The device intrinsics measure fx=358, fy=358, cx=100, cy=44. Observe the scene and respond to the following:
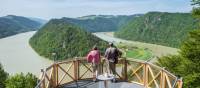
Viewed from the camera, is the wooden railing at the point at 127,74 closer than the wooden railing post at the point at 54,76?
Yes

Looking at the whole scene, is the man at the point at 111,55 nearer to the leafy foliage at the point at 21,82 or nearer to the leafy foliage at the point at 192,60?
the leafy foliage at the point at 192,60

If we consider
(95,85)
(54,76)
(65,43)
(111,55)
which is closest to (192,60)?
(111,55)

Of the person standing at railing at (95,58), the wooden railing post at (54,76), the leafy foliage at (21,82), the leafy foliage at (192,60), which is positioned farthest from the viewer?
the leafy foliage at (21,82)

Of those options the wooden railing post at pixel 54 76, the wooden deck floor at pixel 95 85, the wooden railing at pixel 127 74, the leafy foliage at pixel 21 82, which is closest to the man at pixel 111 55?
the wooden deck floor at pixel 95 85

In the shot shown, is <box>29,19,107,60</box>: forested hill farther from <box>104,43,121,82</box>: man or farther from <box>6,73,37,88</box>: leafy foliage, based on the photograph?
<box>104,43,121,82</box>: man

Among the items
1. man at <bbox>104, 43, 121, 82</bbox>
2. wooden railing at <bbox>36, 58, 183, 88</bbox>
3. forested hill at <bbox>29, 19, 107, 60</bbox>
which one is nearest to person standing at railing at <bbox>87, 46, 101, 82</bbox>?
man at <bbox>104, 43, 121, 82</bbox>

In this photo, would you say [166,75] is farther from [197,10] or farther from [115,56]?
[197,10]

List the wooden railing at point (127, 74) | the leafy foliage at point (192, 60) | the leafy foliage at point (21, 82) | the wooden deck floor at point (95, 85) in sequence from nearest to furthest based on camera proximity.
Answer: the wooden railing at point (127, 74), the wooden deck floor at point (95, 85), the leafy foliage at point (192, 60), the leafy foliage at point (21, 82)

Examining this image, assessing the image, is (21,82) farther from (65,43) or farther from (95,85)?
(65,43)
